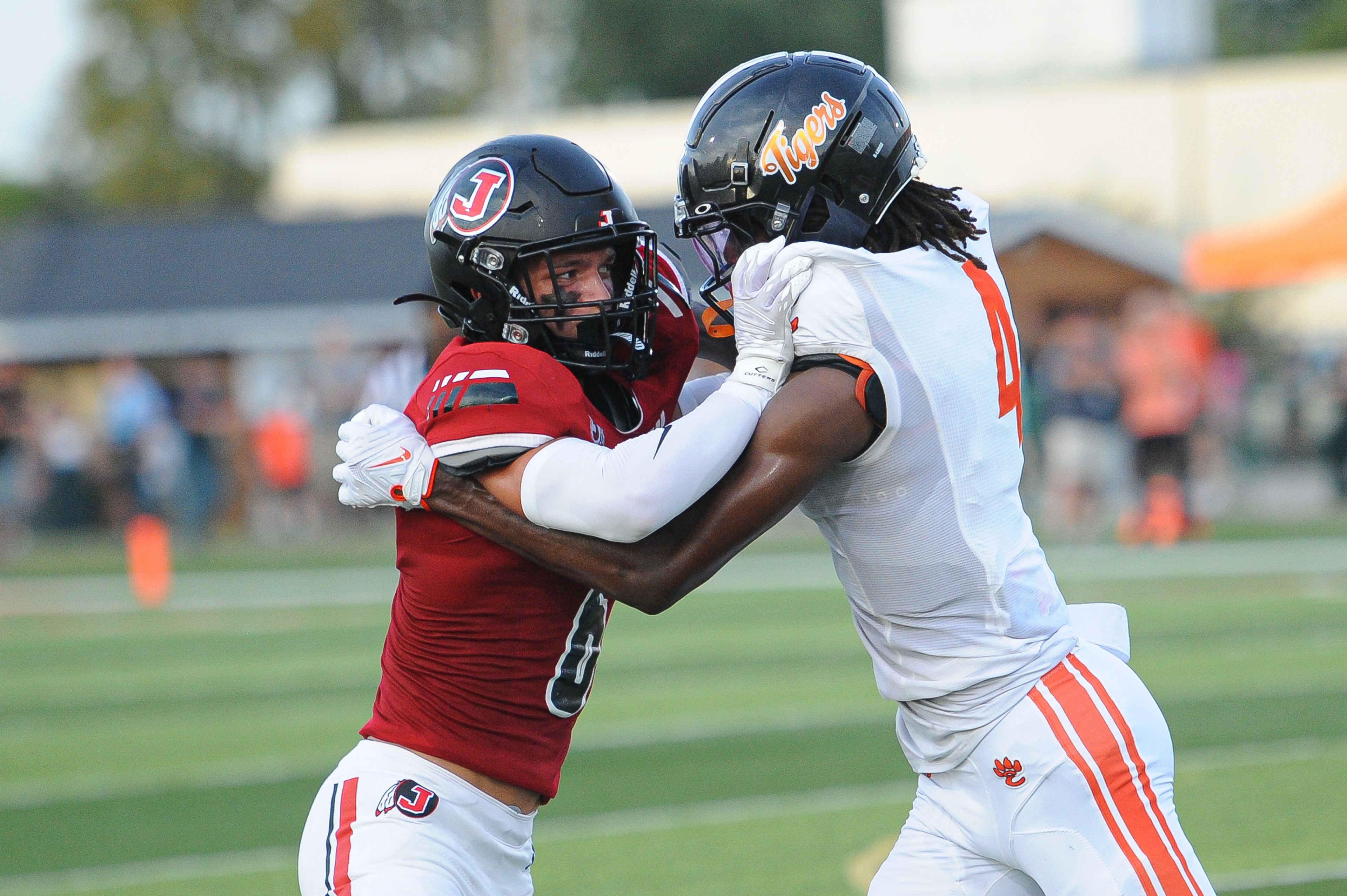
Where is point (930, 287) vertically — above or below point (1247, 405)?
above

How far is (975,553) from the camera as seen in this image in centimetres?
283

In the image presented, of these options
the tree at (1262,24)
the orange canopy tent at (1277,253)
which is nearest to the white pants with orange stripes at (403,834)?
the orange canopy tent at (1277,253)

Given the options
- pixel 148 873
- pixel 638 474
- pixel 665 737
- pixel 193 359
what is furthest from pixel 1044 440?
pixel 638 474

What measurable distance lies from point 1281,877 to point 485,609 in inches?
131

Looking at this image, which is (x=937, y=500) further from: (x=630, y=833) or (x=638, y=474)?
(x=630, y=833)

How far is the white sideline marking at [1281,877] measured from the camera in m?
5.07

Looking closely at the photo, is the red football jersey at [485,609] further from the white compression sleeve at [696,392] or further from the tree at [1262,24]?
the tree at [1262,24]

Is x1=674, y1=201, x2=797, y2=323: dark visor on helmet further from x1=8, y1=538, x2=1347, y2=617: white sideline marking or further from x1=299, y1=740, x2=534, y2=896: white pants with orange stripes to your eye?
x1=8, y1=538, x2=1347, y2=617: white sideline marking

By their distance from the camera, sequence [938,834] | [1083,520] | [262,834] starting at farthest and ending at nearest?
[1083,520], [262,834], [938,834]

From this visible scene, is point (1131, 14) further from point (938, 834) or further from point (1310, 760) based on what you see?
point (938, 834)

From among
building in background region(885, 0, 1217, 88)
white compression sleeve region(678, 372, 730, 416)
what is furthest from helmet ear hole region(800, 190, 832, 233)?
building in background region(885, 0, 1217, 88)

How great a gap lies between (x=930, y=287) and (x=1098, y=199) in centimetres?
2647

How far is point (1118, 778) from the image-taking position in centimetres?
278

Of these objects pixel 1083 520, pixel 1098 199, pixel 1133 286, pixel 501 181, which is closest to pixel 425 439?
pixel 501 181
